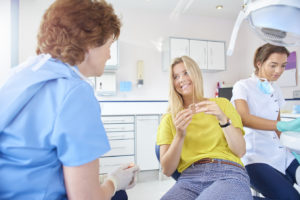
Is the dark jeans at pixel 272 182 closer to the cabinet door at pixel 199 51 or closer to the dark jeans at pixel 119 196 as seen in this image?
the dark jeans at pixel 119 196

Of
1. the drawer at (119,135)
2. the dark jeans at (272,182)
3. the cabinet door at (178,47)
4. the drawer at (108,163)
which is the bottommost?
the drawer at (108,163)

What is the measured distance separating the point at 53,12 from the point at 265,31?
0.75m

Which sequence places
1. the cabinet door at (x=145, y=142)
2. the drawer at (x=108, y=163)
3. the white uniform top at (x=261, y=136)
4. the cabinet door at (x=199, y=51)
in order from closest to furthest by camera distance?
the white uniform top at (x=261, y=136) < the drawer at (x=108, y=163) < the cabinet door at (x=145, y=142) < the cabinet door at (x=199, y=51)

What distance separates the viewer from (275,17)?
72cm

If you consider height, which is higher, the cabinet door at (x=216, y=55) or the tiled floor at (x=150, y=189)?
the cabinet door at (x=216, y=55)

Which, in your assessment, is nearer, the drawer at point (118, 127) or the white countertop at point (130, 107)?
the drawer at point (118, 127)

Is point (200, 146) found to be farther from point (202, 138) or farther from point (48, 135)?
point (48, 135)

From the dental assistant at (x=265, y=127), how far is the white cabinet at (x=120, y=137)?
1828 mm

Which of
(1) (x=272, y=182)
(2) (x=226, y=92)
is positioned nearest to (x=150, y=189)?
(1) (x=272, y=182)

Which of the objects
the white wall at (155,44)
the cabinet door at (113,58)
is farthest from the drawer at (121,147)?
the cabinet door at (113,58)

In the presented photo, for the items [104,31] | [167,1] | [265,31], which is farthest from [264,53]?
[167,1]

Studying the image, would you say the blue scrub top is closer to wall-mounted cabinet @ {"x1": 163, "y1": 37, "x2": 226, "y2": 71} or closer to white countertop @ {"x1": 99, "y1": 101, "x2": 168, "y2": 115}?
white countertop @ {"x1": 99, "y1": 101, "x2": 168, "y2": 115}

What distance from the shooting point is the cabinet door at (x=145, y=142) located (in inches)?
120

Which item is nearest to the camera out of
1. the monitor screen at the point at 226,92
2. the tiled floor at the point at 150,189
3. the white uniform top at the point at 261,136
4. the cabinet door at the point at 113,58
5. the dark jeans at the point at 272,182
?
the dark jeans at the point at 272,182
